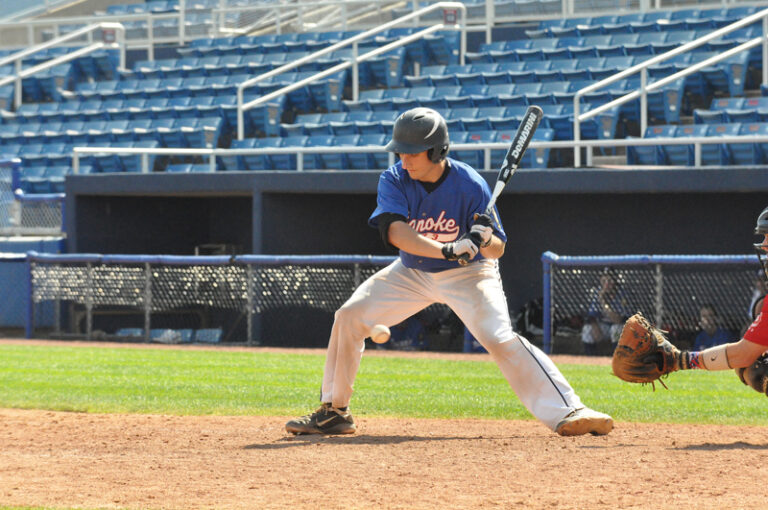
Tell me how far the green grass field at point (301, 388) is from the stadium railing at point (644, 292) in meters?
1.49

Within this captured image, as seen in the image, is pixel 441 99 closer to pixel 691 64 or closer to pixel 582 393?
pixel 691 64

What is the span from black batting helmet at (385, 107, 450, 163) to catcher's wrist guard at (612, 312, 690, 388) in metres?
1.38

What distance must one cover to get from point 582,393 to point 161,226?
9.58m

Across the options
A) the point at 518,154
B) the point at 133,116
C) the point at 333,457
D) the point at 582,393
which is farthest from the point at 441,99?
the point at 333,457

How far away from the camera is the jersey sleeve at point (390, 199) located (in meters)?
6.07

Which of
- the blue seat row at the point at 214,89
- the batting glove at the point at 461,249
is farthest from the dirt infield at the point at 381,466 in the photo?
the blue seat row at the point at 214,89

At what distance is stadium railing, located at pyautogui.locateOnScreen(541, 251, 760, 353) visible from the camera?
12.6m

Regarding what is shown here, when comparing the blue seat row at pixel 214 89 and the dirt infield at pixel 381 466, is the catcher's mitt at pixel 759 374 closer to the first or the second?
the dirt infield at pixel 381 466

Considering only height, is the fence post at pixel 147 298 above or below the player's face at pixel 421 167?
below

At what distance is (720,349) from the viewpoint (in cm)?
605

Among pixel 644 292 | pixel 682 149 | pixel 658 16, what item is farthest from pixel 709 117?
pixel 658 16

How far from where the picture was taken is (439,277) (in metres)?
6.27

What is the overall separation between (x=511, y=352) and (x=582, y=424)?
1.69 feet

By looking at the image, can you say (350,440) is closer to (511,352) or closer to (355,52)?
(511,352)
